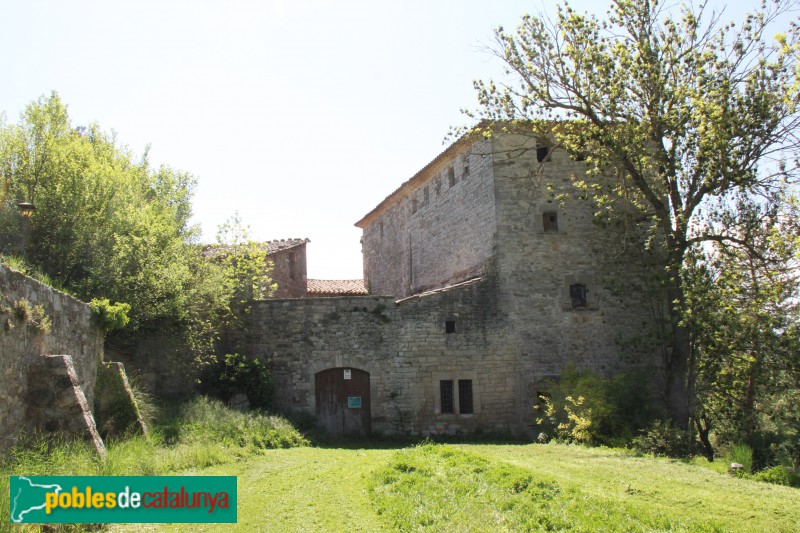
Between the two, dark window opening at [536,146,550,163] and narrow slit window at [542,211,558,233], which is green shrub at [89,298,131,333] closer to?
narrow slit window at [542,211,558,233]

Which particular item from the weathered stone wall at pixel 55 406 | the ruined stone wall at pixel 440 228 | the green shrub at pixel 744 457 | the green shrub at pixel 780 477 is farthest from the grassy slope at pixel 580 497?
the ruined stone wall at pixel 440 228

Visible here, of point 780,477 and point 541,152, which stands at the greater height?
point 541,152

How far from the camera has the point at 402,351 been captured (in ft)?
58.0

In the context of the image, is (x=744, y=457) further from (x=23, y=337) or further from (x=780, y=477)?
(x=23, y=337)

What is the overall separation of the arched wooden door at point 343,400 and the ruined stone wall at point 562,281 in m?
4.43

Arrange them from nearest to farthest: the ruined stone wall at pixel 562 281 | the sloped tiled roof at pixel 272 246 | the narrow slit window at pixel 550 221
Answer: the ruined stone wall at pixel 562 281, the narrow slit window at pixel 550 221, the sloped tiled roof at pixel 272 246

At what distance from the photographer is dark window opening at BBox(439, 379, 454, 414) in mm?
17672

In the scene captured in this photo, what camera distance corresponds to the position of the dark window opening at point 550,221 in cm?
1886

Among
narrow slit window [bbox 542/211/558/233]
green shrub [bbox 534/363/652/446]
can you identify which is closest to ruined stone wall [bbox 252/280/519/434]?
green shrub [bbox 534/363/652/446]

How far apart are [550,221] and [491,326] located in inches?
145

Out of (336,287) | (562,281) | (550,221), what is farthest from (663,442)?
(336,287)

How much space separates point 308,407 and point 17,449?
9.98 metres

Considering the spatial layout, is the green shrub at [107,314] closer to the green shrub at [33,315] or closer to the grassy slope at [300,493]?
the green shrub at [33,315]

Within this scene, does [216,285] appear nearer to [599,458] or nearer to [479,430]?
[479,430]
